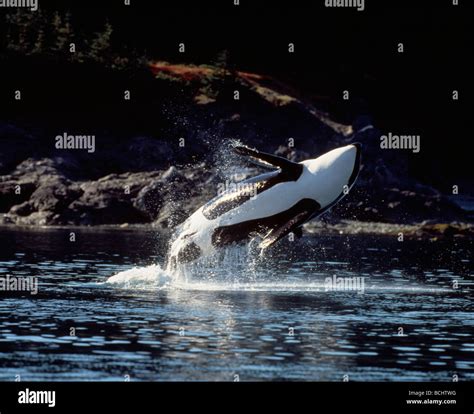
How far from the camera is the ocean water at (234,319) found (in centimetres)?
2844

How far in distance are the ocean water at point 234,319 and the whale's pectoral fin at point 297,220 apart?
2025mm

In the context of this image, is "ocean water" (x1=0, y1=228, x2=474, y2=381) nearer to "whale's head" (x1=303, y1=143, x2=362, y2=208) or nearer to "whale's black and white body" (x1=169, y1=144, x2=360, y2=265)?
"whale's black and white body" (x1=169, y1=144, x2=360, y2=265)

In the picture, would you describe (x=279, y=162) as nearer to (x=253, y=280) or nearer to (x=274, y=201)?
(x=274, y=201)

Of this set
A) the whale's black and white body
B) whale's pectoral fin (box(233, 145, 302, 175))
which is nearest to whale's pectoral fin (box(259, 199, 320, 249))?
the whale's black and white body

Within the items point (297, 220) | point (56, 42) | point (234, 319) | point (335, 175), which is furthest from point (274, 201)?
point (56, 42)

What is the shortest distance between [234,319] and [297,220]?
4456 millimetres

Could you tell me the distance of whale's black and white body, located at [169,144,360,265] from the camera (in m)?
38.3

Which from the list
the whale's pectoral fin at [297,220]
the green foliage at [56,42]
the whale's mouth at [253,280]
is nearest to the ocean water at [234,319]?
the whale's mouth at [253,280]

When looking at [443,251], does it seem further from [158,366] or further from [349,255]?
[158,366]

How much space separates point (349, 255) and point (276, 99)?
4078cm

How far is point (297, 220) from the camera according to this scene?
3853 centimetres

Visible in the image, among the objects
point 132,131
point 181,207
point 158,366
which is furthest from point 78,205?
point 158,366

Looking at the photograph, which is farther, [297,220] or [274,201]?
[274,201]

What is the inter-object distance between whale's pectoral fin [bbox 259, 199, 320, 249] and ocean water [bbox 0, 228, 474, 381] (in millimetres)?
2025
